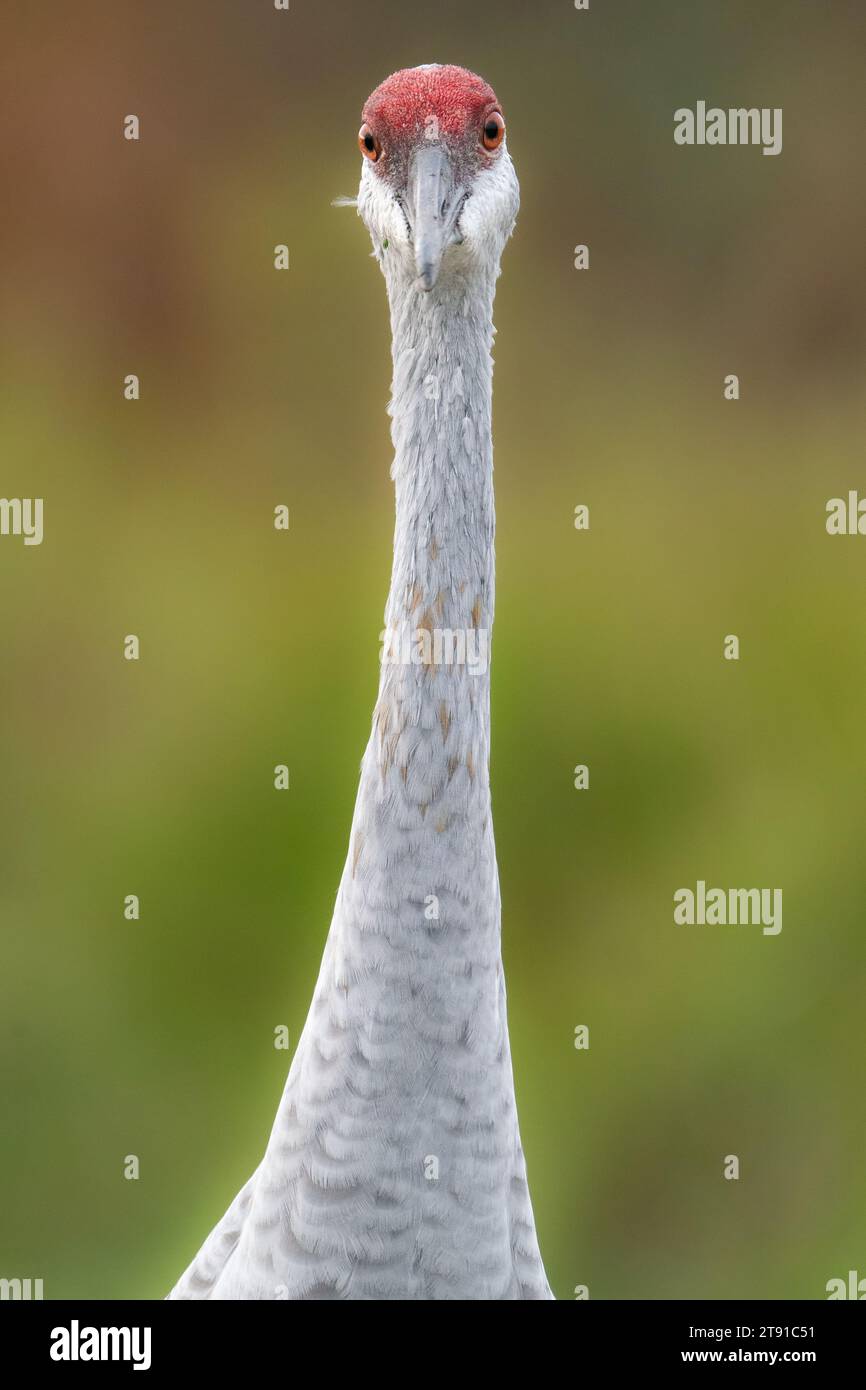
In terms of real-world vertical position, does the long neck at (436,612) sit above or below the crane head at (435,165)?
below

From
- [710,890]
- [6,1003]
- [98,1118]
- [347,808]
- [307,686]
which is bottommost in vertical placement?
[98,1118]

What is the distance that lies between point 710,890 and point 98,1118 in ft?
5.08

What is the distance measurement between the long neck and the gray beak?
6cm

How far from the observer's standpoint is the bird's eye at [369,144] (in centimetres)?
109

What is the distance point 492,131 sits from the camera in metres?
1.11

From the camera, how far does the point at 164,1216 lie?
317cm

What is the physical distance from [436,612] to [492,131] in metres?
0.39

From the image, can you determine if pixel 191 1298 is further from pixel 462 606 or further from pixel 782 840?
pixel 782 840

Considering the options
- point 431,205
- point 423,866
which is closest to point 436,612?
Answer: point 423,866

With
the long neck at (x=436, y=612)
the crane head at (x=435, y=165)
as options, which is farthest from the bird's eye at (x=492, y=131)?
the long neck at (x=436, y=612)

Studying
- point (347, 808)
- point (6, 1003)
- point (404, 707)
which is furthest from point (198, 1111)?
point (404, 707)

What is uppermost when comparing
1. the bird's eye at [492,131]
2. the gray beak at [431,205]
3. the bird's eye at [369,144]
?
the bird's eye at [492,131]

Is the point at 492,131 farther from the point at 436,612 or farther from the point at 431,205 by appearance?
the point at 436,612

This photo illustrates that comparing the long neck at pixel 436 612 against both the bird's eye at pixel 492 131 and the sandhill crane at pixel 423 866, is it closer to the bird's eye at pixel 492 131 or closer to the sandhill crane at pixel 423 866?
the sandhill crane at pixel 423 866
